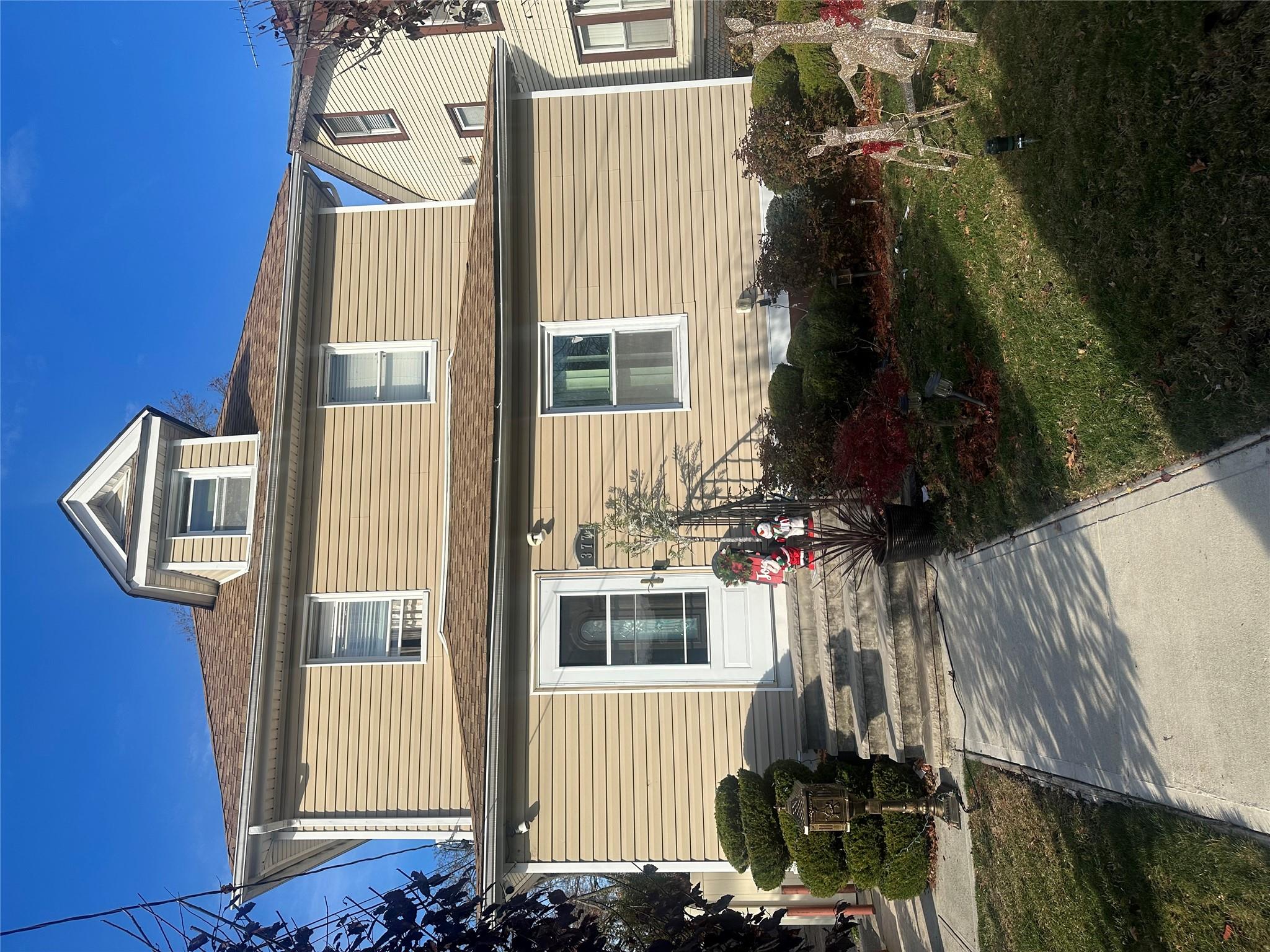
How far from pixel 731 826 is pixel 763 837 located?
47 cm

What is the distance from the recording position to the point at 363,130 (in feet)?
51.8

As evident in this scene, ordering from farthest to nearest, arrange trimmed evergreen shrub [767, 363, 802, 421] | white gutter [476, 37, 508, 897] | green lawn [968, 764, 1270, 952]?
trimmed evergreen shrub [767, 363, 802, 421] → white gutter [476, 37, 508, 897] → green lawn [968, 764, 1270, 952]

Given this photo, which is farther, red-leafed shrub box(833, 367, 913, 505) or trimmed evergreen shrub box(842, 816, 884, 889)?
trimmed evergreen shrub box(842, 816, 884, 889)

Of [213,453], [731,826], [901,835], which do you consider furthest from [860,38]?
[213,453]

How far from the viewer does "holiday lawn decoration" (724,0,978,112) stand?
608 centimetres

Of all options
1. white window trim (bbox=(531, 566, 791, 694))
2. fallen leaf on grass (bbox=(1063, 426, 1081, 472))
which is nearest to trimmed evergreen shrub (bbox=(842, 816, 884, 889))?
white window trim (bbox=(531, 566, 791, 694))

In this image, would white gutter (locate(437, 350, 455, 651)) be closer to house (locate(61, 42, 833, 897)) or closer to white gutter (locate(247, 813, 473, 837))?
house (locate(61, 42, 833, 897))

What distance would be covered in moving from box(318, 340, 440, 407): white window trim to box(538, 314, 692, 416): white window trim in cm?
171

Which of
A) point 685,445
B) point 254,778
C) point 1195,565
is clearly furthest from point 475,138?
point 1195,565

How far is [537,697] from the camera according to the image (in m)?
9.76

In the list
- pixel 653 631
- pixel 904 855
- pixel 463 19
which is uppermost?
pixel 463 19

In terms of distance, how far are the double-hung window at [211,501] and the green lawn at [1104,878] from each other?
1009 cm

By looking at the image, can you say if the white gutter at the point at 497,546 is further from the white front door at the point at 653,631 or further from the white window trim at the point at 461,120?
the white window trim at the point at 461,120

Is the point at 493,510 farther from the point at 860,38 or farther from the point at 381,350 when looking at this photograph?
the point at 860,38
